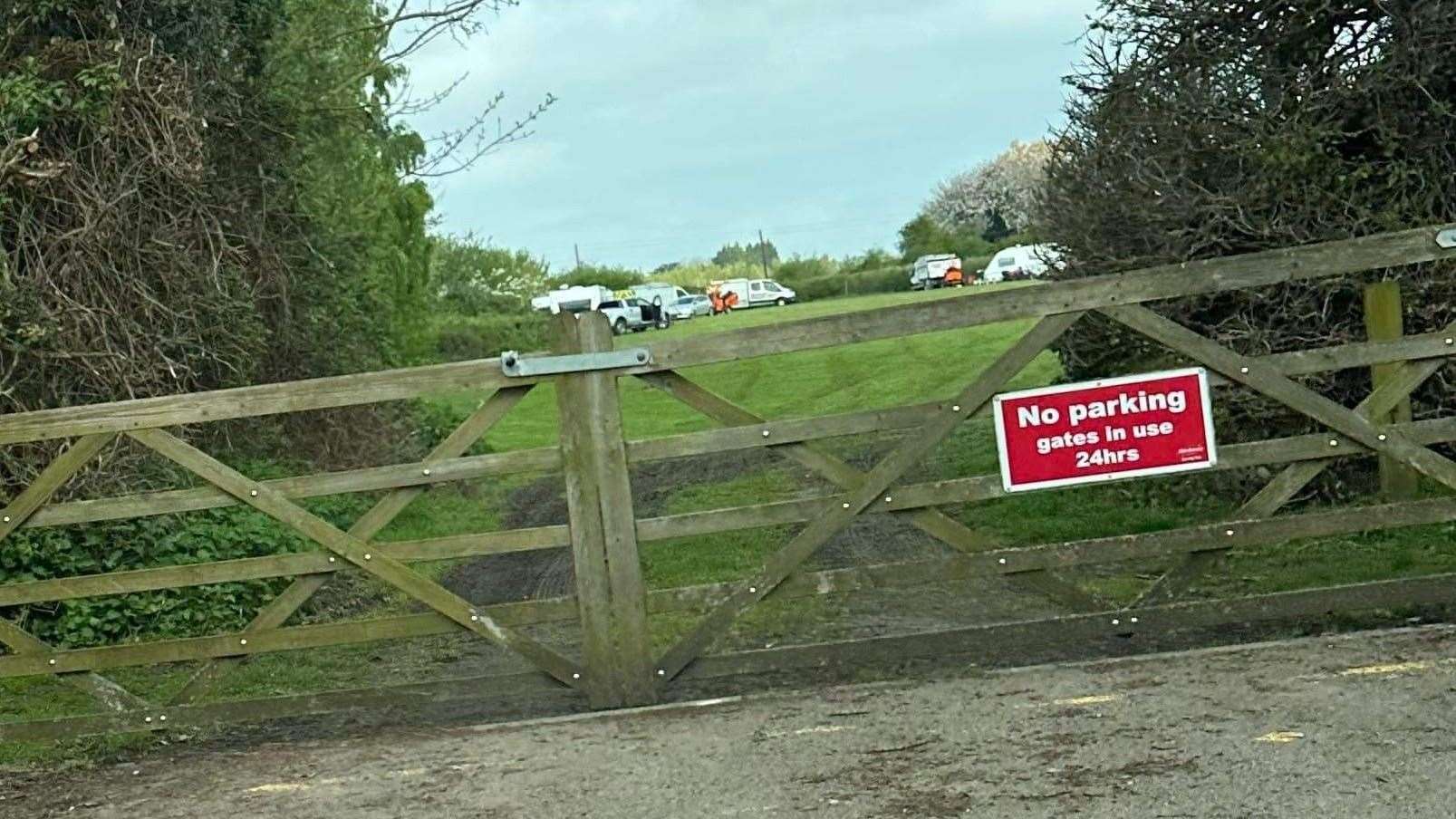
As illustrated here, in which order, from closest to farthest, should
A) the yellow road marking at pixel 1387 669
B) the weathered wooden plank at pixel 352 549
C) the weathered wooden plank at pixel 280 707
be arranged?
the yellow road marking at pixel 1387 669
the weathered wooden plank at pixel 352 549
the weathered wooden plank at pixel 280 707

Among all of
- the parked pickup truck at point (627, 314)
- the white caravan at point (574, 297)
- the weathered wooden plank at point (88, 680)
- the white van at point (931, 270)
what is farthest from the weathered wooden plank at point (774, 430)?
the white van at point (931, 270)

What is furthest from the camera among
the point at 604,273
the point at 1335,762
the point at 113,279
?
the point at 604,273

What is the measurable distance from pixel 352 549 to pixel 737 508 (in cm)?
164

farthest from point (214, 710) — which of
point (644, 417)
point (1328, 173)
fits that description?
point (644, 417)

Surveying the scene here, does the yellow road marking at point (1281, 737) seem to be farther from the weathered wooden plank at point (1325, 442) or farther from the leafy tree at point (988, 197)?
the leafy tree at point (988, 197)

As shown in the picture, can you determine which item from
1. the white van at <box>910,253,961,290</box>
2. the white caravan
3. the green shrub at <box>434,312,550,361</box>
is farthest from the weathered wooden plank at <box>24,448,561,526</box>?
the white van at <box>910,253,961,290</box>

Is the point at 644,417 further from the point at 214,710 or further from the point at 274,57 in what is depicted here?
the point at 214,710

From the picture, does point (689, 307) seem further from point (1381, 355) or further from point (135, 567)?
point (1381, 355)

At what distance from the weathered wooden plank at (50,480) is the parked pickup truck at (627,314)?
206 ft

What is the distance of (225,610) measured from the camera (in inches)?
437

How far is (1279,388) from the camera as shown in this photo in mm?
7445

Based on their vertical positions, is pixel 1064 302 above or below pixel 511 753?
above

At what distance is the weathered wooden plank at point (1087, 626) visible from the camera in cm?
763

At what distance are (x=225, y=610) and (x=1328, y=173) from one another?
25.2ft
